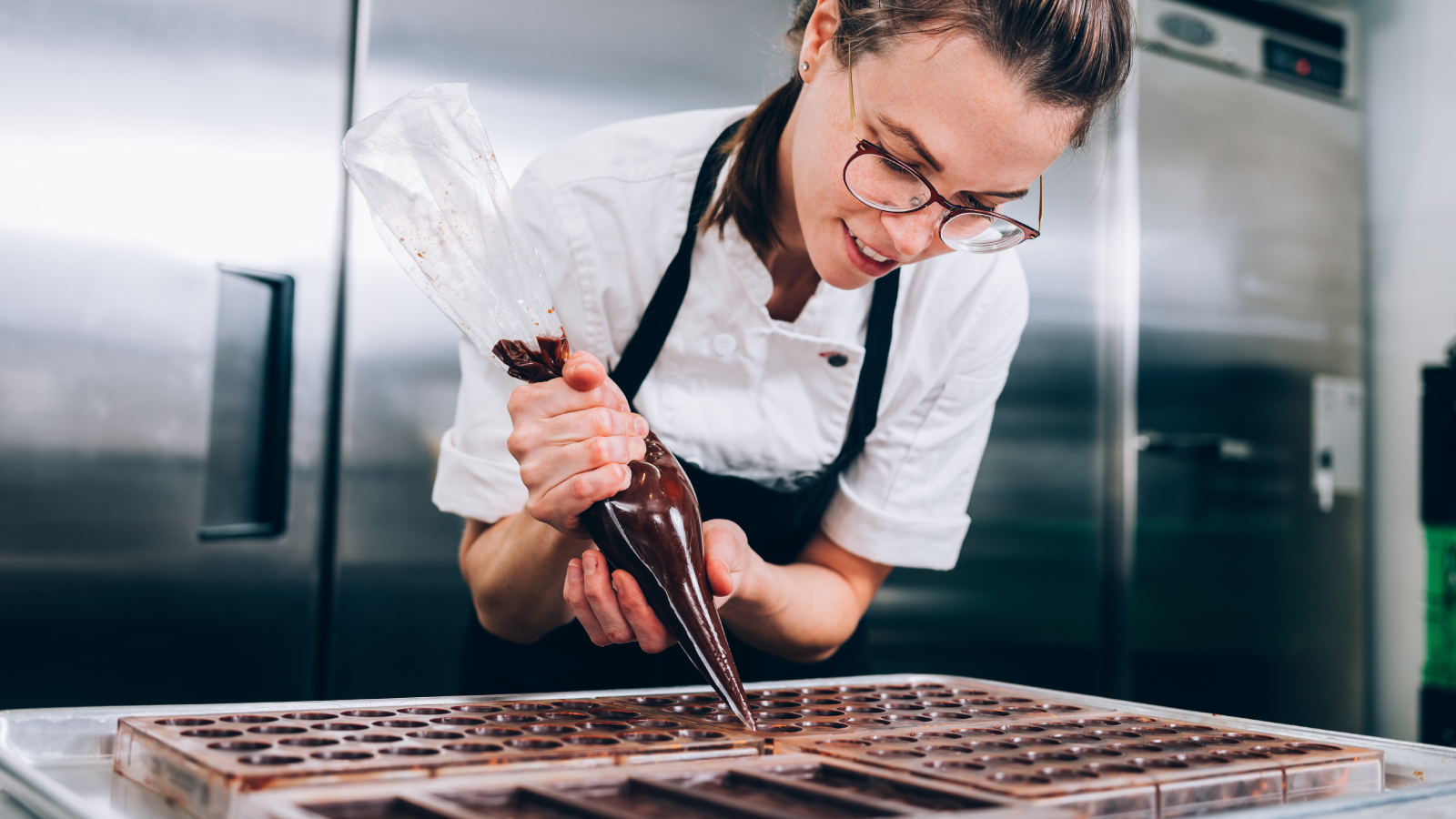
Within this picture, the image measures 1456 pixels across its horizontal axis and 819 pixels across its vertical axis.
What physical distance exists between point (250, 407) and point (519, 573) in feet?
2.81

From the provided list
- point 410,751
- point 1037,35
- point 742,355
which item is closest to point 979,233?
point 1037,35

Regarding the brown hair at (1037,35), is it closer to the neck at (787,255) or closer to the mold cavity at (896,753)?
the neck at (787,255)

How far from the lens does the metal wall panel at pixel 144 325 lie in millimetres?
1513

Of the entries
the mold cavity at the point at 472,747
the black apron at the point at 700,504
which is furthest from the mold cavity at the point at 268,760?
the black apron at the point at 700,504

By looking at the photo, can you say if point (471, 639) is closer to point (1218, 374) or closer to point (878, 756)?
point (878, 756)

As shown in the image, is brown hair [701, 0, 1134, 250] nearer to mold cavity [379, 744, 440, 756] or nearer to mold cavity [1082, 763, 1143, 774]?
mold cavity [1082, 763, 1143, 774]

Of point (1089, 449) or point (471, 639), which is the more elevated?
point (1089, 449)

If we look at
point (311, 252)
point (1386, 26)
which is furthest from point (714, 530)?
point (1386, 26)

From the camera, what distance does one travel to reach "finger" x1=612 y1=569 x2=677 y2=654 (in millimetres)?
864

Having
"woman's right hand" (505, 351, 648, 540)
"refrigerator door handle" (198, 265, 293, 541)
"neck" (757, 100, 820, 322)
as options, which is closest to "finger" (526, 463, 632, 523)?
"woman's right hand" (505, 351, 648, 540)

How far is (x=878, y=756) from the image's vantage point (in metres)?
0.74

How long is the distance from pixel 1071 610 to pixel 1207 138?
116 cm

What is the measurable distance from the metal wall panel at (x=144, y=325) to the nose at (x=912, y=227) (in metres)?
1.14

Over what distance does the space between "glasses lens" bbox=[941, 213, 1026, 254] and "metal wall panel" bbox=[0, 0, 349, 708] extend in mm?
1160
